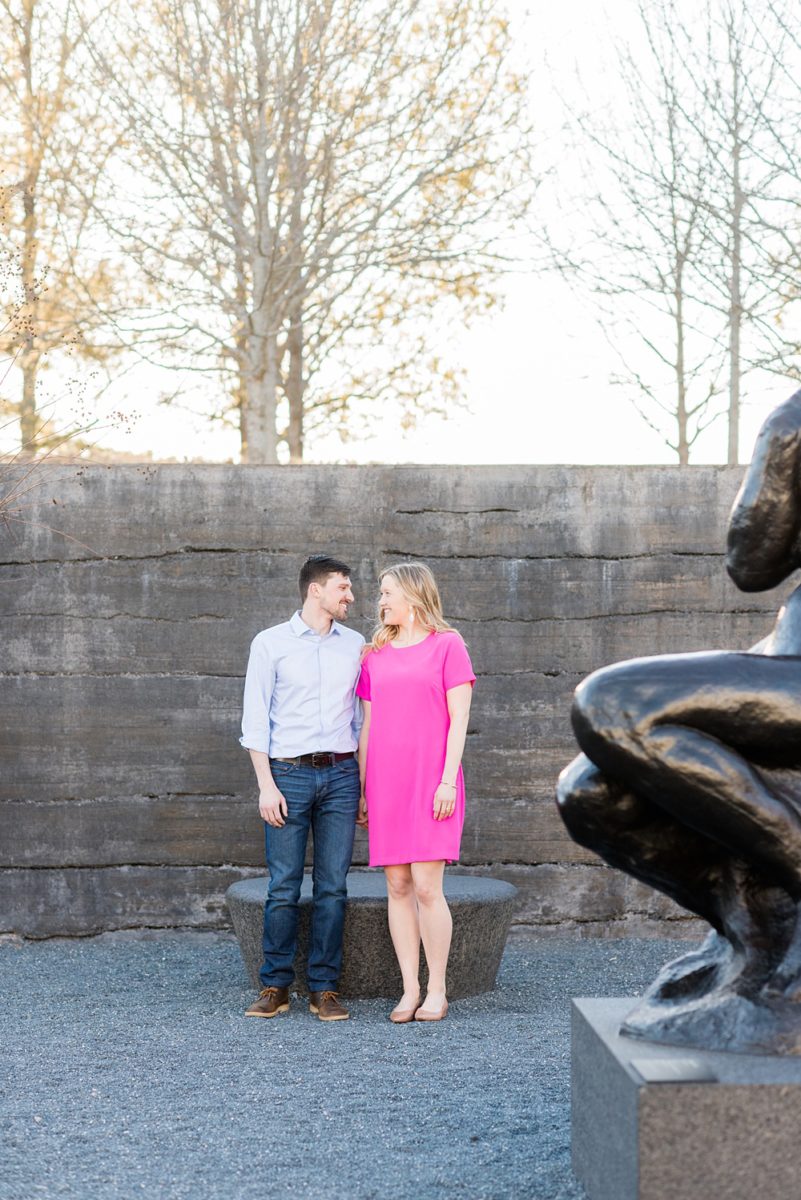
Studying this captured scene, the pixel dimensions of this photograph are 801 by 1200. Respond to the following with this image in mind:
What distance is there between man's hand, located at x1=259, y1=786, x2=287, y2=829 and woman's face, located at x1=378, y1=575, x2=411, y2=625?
799 mm

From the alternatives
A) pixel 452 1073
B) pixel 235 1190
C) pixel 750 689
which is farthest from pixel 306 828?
pixel 750 689

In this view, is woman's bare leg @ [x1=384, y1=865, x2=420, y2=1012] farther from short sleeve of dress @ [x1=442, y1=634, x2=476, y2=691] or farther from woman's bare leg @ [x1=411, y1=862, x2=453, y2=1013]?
short sleeve of dress @ [x1=442, y1=634, x2=476, y2=691]

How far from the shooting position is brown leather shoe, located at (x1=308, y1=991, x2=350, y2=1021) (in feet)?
17.6

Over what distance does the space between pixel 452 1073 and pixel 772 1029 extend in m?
1.89

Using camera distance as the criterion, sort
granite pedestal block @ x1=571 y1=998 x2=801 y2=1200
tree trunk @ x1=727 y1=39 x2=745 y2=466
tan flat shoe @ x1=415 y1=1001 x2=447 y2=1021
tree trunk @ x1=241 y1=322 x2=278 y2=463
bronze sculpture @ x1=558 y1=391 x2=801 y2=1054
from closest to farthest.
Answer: granite pedestal block @ x1=571 y1=998 x2=801 y2=1200, bronze sculpture @ x1=558 y1=391 x2=801 y2=1054, tan flat shoe @ x1=415 y1=1001 x2=447 y2=1021, tree trunk @ x1=727 y1=39 x2=745 y2=466, tree trunk @ x1=241 y1=322 x2=278 y2=463

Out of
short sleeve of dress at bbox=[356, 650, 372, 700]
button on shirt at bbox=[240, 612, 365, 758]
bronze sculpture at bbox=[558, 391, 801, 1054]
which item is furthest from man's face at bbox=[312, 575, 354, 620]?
bronze sculpture at bbox=[558, 391, 801, 1054]

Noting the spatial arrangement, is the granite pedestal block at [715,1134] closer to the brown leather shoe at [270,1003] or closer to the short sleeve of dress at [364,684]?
the brown leather shoe at [270,1003]

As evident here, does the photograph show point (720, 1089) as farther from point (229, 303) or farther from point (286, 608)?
point (229, 303)

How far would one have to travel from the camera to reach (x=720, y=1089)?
2592mm

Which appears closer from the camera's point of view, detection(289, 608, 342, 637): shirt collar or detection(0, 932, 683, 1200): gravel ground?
detection(0, 932, 683, 1200): gravel ground

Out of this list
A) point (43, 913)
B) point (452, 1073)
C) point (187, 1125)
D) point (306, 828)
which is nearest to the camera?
point (187, 1125)

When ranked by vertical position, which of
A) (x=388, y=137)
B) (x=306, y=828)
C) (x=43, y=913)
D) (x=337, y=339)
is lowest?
(x=43, y=913)

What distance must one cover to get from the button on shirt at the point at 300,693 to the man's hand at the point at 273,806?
15 centimetres

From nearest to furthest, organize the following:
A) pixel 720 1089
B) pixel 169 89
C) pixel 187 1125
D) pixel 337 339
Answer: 1. pixel 720 1089
2. pixel 187 1125
3. pixel 169 89
4. pixel 337 339
